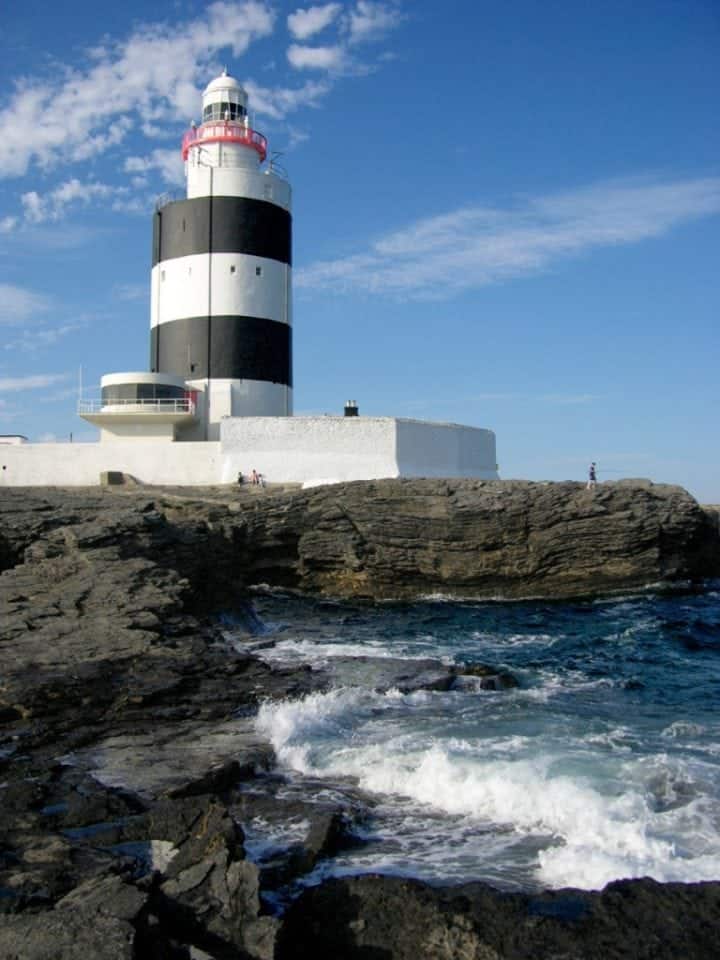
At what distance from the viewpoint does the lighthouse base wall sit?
27438 mm

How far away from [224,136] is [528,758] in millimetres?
27128

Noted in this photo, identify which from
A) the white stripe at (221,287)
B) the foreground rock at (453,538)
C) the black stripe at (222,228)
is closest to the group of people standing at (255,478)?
the foreground rock at (453,538)

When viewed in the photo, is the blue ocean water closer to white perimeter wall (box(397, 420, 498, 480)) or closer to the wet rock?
the wet rock

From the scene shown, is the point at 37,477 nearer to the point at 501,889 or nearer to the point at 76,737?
the point at 76,737

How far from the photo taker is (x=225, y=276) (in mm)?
29391

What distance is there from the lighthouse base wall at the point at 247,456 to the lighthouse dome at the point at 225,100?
37.9ft

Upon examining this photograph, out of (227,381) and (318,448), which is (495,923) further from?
(227,381)

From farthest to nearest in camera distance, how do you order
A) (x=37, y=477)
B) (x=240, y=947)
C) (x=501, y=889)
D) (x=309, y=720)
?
(x=37, y=477)
(x=309, y=720)
(x=501, y=889)
(x=240, y=947)

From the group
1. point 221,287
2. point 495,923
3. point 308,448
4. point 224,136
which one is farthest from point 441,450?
point 495,923

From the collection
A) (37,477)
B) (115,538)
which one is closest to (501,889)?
(115,538)

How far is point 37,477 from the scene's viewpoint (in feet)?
91.5

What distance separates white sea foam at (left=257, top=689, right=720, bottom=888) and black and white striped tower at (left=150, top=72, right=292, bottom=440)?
20.8 meters

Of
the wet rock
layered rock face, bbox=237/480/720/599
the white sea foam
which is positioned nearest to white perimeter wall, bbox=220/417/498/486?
layered rock face, bbox=237/480/720/599

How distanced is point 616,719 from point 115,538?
984 cm
